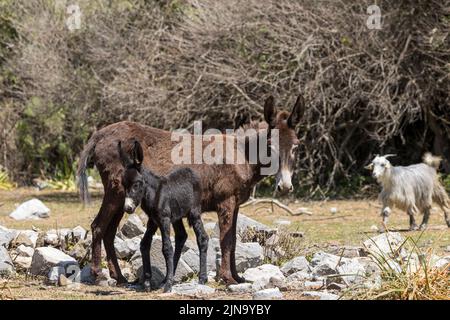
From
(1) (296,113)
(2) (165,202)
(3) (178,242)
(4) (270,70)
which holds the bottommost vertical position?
(3) (178,242)

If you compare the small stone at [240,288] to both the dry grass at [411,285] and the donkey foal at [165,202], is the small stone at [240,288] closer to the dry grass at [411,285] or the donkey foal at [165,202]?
the donkey foal at [165,202]

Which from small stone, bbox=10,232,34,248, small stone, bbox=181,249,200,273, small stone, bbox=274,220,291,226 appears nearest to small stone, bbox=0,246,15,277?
small stone, bbox=10,232,34,248

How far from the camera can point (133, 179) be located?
30.8 feet

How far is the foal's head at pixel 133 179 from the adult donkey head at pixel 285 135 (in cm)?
166

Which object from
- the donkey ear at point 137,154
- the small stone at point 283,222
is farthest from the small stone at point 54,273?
the small stone at point 283,222

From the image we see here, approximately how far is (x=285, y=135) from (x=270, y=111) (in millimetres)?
327

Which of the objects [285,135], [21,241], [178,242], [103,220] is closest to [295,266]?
[178,242]

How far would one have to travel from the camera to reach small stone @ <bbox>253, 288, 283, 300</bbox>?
8539mm

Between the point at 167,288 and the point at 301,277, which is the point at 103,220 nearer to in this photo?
the point at 167,288

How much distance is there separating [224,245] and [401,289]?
8.51 feet

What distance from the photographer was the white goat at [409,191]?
15.2 m

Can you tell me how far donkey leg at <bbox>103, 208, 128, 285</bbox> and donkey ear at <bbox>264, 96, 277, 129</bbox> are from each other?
202cm

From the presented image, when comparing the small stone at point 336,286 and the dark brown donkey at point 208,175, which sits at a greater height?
the dark brown donkey at point 208,175
